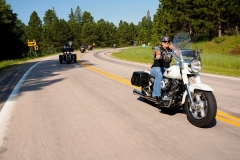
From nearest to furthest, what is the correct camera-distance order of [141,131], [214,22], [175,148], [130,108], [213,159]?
[213,159]
[175,148]
[141,131]
[130,108]
[214,22]

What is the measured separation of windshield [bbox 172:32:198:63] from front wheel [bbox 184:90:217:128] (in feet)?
2.56

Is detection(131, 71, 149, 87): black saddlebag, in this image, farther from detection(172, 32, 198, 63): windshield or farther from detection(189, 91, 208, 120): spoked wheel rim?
detection(189, 91, 208, 120): spoked wheel rim

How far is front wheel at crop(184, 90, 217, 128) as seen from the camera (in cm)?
419

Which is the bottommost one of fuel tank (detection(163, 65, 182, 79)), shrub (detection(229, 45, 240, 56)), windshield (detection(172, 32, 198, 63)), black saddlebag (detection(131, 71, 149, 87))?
shrub (detection(229, 45, 240, 56))

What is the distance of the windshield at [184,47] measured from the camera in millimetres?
4915

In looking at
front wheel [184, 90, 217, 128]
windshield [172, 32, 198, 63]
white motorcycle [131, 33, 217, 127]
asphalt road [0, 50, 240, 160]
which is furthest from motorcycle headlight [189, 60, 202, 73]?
asphalt road [0, 50, 240, 160]

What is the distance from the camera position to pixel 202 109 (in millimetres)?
4434

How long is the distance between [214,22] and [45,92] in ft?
105

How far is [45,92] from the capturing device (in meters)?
8.52

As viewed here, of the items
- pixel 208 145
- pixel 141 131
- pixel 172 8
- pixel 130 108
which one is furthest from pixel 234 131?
pixel 172 8

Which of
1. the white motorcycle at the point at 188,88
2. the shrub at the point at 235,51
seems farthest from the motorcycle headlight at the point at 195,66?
the shrub at the point at 235,51

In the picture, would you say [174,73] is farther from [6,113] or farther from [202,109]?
[6,113]

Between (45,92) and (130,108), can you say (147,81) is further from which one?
(45,92)

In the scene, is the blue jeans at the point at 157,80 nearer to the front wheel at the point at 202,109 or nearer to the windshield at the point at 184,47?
the windshield at the point at 184,47
